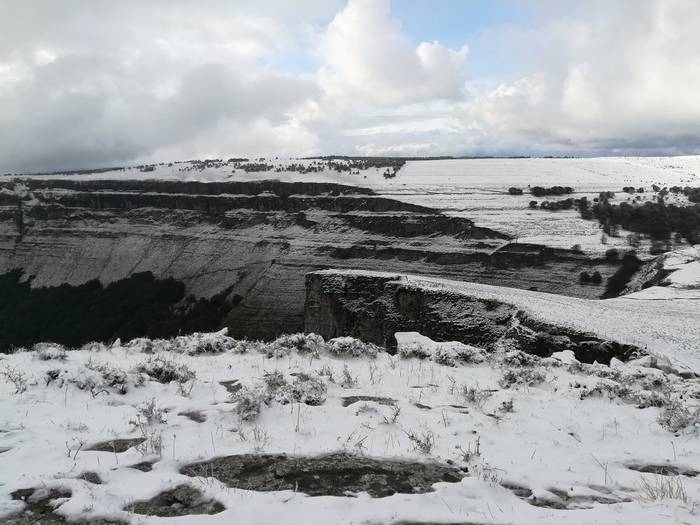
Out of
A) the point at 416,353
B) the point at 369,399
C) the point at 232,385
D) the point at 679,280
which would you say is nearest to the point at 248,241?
the point at 679,280

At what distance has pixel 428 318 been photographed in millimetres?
25203

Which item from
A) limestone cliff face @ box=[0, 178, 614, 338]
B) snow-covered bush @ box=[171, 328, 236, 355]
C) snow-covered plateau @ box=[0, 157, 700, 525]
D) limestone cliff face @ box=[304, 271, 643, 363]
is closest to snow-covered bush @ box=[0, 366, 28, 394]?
snow-covered plateau @ box=[0, 157, 700, 525]

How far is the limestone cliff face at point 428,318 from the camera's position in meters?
17.8

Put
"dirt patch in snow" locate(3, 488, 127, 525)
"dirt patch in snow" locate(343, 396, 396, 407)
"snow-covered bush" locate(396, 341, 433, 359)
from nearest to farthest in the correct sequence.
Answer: "dirt patch in snow" locate(3, 488, 127, 525)
"dirt patch in snow" locate(343, 396, 396, 407)
"snow-covered bush" locate(396, 341, 433, 359)

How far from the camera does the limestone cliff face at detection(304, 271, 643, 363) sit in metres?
17.8

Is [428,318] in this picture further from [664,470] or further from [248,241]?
[248,241]

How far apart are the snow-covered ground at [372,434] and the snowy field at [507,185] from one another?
4156 centimetres

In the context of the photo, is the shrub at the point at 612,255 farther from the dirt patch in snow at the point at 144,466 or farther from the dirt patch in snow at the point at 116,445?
the dirt patch in snow at the point at 144,466

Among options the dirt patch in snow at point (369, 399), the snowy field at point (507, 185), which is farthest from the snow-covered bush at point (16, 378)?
the snowy field at point (507, 185)

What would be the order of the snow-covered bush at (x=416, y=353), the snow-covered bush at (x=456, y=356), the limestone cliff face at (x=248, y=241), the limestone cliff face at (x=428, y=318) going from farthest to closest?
1. the limestone cliff face at (x=248, y=241)
2. the limestone cliff face at (x=428, y=318)
3. the snow-covered bush at (x=416, y=353)
4. the snow-covered bush at (x=456, y=356)

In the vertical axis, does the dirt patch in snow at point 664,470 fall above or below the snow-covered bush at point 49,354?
below

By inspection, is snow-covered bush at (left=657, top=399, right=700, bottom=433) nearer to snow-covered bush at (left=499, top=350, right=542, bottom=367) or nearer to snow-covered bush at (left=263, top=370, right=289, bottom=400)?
snow-covered bush at (left=499, top=350, right=542, bottom=367)

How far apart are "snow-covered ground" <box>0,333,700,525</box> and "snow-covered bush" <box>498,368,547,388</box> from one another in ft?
0.13

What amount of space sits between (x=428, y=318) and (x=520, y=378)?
1728 cm
